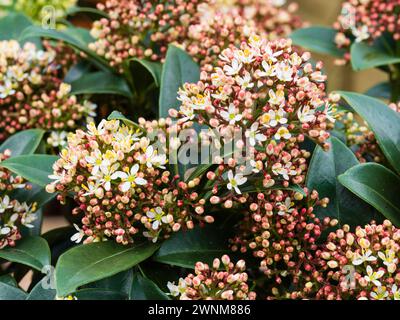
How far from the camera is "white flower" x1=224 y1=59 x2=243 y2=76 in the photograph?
111cm

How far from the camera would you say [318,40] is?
5.94ft

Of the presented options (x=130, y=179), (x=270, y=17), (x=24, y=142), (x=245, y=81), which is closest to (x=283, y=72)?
(x=245, y=81)

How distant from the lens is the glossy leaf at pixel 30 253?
3.87 ft

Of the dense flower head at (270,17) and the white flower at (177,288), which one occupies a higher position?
the dense flower head at (270,17)

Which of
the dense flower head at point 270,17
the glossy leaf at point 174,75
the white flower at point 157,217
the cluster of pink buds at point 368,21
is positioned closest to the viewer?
the white flower at point 157,217

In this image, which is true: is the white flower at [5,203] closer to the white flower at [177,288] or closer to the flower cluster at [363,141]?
the white flower at [177,288]

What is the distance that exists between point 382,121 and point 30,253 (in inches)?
30.7

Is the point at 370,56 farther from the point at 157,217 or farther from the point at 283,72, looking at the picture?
the point at 157,217

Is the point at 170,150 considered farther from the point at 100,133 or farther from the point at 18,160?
the point at 18,160

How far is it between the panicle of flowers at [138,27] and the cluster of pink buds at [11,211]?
415 millimetres

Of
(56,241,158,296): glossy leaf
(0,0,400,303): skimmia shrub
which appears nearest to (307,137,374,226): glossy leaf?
(0,0,400,303): skimmia shrub

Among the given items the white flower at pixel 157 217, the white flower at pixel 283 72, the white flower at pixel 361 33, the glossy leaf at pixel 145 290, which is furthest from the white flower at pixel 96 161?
the white flower at pixel 361 33
